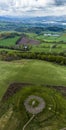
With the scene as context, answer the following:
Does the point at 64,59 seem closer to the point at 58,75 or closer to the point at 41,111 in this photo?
the point at 58,75

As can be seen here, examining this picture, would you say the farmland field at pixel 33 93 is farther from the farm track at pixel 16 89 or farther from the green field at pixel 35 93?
the farm track at pixel 16 89

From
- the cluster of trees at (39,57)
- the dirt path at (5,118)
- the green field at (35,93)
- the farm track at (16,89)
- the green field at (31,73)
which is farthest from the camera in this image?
the cluster of trees at (39,57)

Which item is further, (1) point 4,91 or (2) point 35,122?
(1) point 4,91

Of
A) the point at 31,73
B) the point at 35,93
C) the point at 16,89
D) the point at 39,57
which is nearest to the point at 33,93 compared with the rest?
the point at 35,93

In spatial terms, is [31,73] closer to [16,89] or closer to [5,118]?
[16,89]

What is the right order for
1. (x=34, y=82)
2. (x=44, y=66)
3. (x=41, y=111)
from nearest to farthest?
(x=41, y=111) < (x=34, y=82) < (x=44, y=66)

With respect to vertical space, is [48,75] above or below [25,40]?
above

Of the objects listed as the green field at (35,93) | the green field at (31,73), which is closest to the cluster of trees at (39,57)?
the green field at (35,93)

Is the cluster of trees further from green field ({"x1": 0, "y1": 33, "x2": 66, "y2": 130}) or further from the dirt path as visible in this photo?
the dirt path

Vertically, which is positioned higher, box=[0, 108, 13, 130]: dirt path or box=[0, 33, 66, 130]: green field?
box=[0, 108, 13, 130]: dirt path

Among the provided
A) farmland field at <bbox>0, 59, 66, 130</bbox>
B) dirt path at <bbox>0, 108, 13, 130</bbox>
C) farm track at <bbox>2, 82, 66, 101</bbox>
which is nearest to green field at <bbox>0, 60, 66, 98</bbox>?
farmland field at <bbox>0, 59, 66, 130</bbox>

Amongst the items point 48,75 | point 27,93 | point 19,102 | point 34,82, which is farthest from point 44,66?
point 19,102
